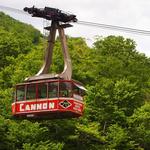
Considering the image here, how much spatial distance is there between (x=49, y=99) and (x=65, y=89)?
4.36ft

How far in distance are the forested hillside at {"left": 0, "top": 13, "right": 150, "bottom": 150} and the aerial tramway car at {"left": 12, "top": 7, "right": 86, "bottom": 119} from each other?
18.4 metres

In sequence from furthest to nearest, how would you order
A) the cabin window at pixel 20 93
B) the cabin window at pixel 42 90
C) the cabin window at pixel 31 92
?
the cabin window at pixel 20 93, the cabin window at pixel 31 92, the cabin window at pixel 42 90

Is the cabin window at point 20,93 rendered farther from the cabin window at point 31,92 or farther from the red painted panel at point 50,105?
the cabin window at point 31,92

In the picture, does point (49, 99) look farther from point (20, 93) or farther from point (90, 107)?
point (90, 107)

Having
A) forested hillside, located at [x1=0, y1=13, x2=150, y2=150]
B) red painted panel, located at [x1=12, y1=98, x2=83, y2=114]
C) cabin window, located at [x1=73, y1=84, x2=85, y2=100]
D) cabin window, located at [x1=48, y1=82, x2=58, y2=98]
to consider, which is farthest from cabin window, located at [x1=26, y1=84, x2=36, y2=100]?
forested hillside, located at [x1=0, y1=13, x2=150, y2=150]

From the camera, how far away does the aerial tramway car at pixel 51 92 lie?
4406 centimetres

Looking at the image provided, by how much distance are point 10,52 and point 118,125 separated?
38.7 m

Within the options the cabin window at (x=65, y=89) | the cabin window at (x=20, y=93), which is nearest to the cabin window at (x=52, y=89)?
the cabin window at (x=65, y=89)

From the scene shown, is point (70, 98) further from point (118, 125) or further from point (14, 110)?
point (118, 125)

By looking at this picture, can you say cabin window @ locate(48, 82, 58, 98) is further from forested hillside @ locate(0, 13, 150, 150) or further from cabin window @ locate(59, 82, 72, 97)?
forested hillside @ locate(0, 13, 150, 150)

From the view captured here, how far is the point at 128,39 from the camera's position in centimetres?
11994

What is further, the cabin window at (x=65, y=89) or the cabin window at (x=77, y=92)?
the cabin window at (x=77, y=92)

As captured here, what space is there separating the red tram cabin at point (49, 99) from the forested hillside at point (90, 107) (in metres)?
18.3

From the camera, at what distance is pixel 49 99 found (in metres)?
44.3
